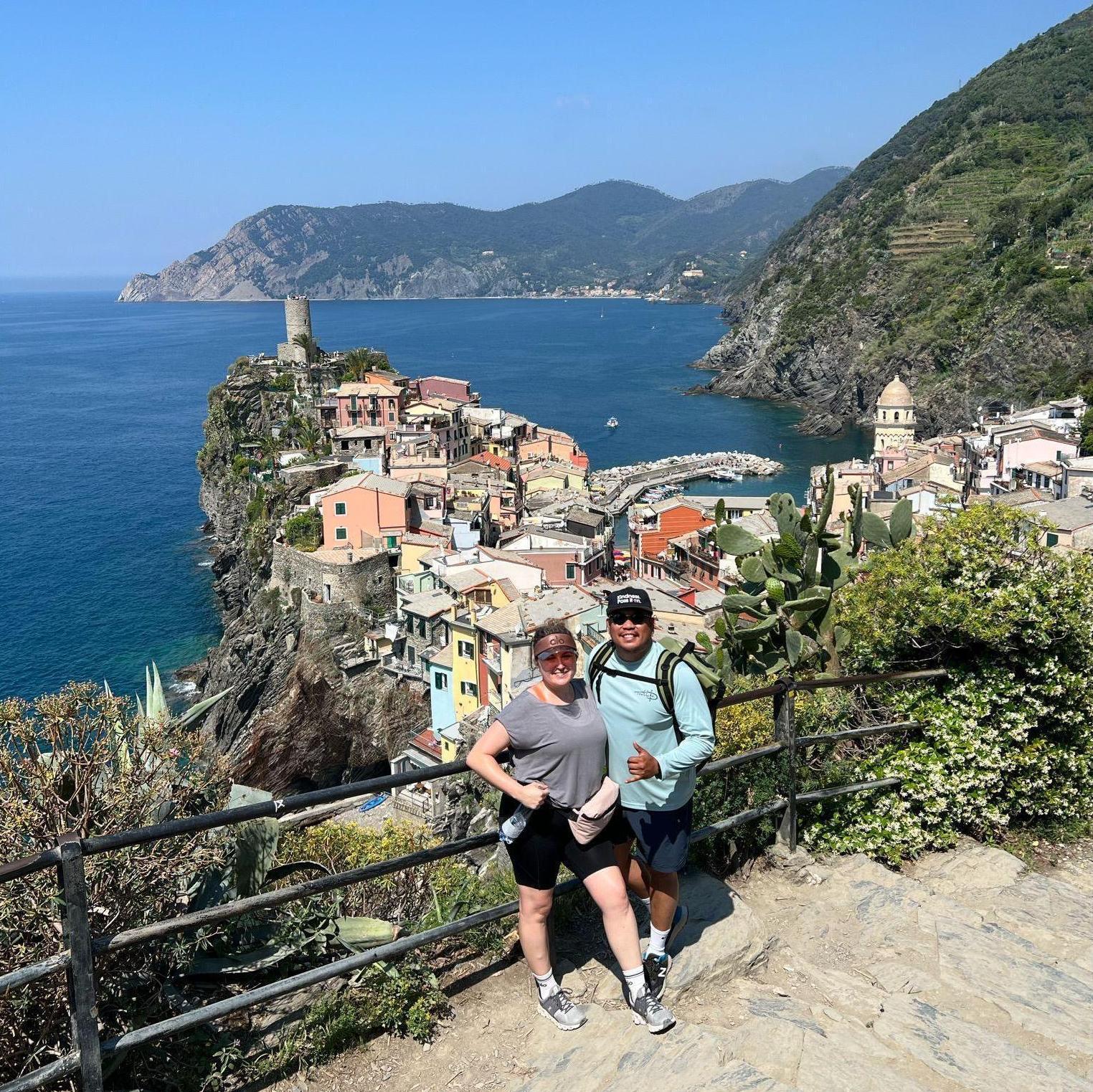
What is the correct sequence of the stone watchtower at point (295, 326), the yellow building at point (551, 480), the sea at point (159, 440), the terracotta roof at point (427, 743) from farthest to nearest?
the stone watchtower at point (295, 326) < the yellow building at point (551, 480) < the sea at point (159, 440) < the terracotta roof at point (427, 743)

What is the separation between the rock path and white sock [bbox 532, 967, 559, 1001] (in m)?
0.09

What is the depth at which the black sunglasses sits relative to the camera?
11.3ft

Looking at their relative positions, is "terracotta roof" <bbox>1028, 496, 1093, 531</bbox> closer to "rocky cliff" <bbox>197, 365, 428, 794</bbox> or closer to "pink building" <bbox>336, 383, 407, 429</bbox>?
"rocky cliff" <bbox>197, 365, 428, 794</bbox>

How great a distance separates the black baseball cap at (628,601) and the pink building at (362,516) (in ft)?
108

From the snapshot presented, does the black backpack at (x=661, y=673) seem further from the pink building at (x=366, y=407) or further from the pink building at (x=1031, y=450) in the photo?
the pink building at (x=366, y=407)

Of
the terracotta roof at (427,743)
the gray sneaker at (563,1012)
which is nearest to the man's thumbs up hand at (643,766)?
the gray sneaker at (563,1012)

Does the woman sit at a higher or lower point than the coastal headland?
higher

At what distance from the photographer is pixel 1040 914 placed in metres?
4.50

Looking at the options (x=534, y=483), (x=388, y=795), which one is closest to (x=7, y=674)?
(x=388, y=795)

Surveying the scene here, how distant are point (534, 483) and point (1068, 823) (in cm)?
4852

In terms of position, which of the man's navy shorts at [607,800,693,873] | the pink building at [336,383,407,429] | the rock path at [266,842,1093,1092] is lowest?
the pink building at [336,383,407,429]

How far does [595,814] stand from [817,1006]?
3.60 ft

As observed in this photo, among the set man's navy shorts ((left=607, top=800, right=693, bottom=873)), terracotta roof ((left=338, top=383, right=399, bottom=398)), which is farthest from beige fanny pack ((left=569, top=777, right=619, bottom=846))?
terracotta roof ((left=338, top=383, right=399, bottom=398))

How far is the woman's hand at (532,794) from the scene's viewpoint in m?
3.25
